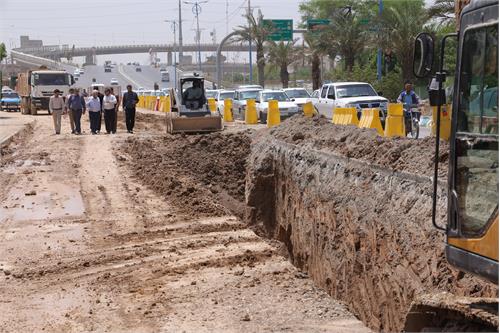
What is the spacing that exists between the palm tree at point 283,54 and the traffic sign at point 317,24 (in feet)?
40.0

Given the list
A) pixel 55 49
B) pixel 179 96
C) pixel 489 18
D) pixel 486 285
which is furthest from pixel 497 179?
pixel 55 49

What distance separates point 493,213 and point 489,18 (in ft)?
4.36

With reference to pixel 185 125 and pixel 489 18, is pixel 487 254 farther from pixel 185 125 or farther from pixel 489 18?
pixel 185 125

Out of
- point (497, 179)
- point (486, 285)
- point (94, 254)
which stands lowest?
point (94, 254)

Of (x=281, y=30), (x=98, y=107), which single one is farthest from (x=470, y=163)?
(x=281, y=30)

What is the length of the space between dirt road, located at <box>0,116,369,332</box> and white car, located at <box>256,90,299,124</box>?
49.9ft

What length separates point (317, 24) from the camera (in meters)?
53.8

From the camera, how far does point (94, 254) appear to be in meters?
12.1

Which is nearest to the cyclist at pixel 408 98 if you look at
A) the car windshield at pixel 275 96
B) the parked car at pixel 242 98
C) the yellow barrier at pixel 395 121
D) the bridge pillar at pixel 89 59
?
the yellow barrier at pixel 395 121

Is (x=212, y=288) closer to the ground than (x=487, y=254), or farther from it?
closer to the ground

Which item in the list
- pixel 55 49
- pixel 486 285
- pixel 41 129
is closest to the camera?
pixel 486 285

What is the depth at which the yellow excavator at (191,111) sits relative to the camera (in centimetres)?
2820

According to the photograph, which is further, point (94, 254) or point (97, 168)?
point (97, 168)

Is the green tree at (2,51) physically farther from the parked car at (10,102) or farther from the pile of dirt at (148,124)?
the pile of dirt at (148,124)
